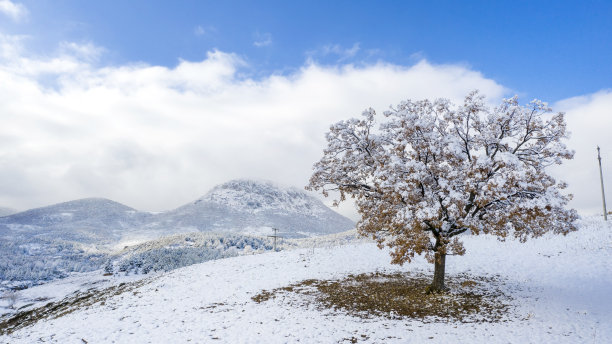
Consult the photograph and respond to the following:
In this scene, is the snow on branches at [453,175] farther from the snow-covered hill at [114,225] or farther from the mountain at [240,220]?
the mountain at [240,220]

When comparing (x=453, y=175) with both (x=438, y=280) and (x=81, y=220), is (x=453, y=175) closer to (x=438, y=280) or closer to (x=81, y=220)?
(x=438, y=280)

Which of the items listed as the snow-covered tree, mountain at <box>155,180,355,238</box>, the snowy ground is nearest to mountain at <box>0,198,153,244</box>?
mountain at <box>155,180,355,238</box>

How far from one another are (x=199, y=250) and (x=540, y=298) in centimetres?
4696

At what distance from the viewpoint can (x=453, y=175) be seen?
1466cm

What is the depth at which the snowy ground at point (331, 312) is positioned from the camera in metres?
12.8

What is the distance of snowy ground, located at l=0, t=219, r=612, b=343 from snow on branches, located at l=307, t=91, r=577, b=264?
12.3 ft

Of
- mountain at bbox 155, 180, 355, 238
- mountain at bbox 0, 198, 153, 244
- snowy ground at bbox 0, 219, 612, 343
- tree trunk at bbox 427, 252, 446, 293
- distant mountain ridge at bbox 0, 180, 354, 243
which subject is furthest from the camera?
mountain at bbox 155, 180, 355, 238

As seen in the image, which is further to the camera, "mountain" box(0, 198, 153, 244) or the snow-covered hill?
"mountain" box(0, 198, 153, 244)

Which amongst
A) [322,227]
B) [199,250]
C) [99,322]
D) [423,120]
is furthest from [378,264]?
[322,227]

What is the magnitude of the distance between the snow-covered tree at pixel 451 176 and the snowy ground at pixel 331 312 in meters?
3.77

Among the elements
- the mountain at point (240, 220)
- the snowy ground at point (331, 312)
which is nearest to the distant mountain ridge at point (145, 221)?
the mountain at point (240, 220)

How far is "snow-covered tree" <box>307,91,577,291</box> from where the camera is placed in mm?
14203

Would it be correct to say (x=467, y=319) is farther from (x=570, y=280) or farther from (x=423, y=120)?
(x=570, y=280)

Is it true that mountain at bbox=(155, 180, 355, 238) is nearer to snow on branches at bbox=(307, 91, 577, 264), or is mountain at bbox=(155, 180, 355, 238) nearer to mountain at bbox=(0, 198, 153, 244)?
mountain at bbox=(0, 198, 153, 244)
